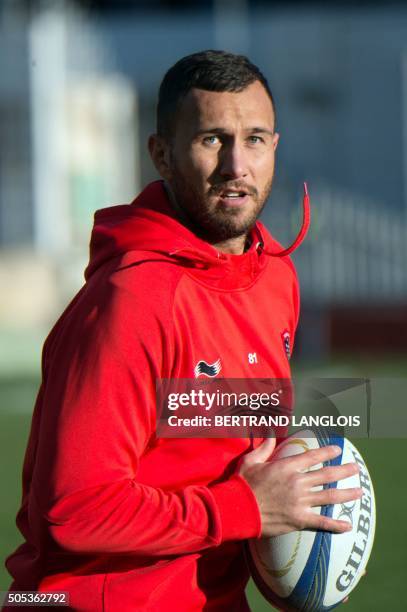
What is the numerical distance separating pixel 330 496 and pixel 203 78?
3.20 ft

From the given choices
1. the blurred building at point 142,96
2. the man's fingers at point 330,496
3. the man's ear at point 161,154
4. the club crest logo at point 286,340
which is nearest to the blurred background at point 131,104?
the blurred building at point 142,96

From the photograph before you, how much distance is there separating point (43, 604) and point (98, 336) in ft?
2.09

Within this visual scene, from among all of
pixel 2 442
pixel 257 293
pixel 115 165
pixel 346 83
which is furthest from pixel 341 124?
pixel 257 293

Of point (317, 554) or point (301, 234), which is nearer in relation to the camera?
point (317, 554)

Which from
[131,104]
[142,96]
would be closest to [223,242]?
[131,104]

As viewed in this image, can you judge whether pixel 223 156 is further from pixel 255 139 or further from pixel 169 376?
pixel 169 376

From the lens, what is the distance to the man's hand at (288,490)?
2881 millimetres

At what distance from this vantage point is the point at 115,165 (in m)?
21.9

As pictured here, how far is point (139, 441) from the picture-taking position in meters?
2.80

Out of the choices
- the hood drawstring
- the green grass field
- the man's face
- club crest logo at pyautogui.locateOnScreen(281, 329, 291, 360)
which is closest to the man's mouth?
the man's face

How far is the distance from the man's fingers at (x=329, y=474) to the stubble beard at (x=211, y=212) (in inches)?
22.8

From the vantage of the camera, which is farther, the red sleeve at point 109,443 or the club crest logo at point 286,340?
the club crest logo at point 286,340

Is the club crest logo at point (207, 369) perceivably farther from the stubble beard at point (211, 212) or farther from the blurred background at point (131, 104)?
the blurred background at point (131, 104)

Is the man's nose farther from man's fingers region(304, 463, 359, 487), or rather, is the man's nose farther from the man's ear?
man's fingers region(304, 463, 359, 487)
